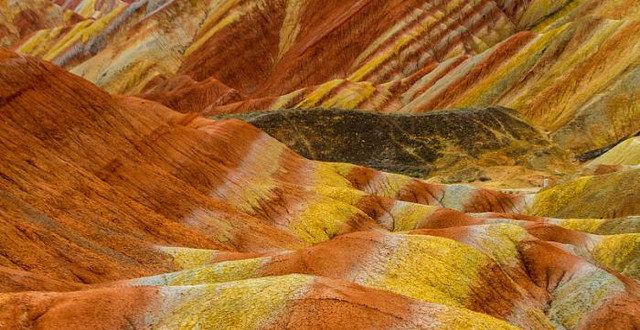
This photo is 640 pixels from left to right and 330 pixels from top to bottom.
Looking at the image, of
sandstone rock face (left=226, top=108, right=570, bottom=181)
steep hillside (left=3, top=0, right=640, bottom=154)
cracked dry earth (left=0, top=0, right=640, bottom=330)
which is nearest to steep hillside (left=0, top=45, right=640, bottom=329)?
cracked dry earth (left=0, top=0, right=640, bottom=330)

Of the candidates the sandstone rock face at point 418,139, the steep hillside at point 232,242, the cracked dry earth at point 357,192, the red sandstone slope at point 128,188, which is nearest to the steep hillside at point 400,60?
the cracked dry earth at point 357,192

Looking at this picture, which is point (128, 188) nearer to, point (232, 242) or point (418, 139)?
point (232, 242)

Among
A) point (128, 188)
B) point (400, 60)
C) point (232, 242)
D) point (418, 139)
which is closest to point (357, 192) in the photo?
point (232, 242)

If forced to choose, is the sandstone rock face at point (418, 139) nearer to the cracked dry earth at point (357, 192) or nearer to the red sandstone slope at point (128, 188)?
the cracked dry earth at point (357, 192)

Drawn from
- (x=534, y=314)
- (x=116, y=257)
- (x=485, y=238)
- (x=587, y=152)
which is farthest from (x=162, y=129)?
(x=587, y=152)

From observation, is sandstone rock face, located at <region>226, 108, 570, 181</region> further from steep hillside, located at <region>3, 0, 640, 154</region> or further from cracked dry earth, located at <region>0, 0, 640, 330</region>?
steep hillside, located at <region>3, 0, 640, 154</region>
